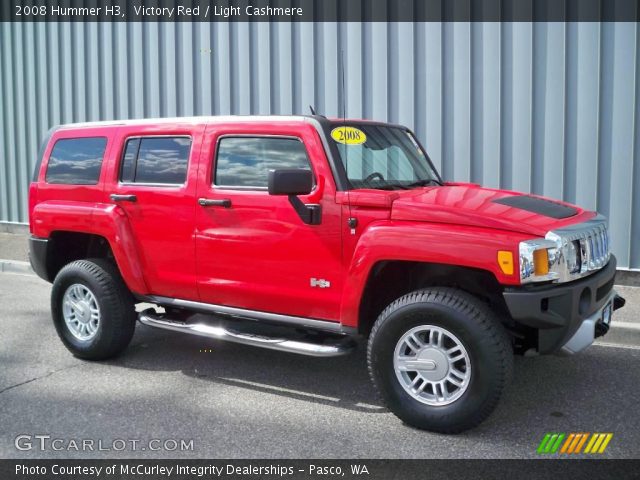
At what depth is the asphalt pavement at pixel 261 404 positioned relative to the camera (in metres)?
3.95

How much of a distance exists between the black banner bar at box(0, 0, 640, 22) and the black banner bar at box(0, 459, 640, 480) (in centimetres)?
561

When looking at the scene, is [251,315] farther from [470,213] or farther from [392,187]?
[470,213]

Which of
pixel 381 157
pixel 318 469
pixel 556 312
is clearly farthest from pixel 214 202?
pixel 556 312

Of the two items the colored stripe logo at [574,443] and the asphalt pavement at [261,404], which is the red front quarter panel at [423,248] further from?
the colored stripe logo at [574,443]

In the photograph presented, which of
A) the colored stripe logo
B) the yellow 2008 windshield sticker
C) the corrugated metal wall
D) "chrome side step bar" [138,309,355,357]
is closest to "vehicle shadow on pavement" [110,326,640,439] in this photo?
the colored stripe logo

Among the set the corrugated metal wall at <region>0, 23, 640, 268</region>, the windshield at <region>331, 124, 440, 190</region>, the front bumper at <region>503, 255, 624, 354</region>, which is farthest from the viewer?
the corrugated metal wall at <region>0, 23, 640, 268</region>

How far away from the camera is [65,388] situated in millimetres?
4938

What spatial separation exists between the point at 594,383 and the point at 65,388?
3690 mm

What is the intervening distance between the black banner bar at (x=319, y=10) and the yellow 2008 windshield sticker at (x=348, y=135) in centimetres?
413

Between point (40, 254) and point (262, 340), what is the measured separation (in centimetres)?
233

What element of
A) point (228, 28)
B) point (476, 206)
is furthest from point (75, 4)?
point (476, 206)

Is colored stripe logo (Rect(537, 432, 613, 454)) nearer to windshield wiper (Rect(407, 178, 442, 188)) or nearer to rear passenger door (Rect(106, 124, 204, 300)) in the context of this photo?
windshield wiper (Rect(407, 178, 442, 188))

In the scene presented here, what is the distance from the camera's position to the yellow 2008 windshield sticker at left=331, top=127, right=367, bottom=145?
15.4 feet

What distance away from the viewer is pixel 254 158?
493 centimetres
